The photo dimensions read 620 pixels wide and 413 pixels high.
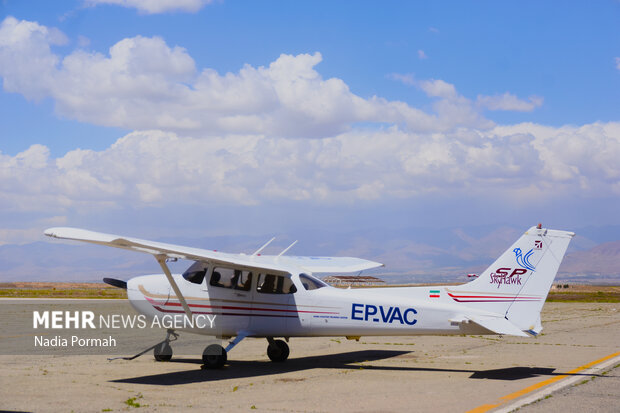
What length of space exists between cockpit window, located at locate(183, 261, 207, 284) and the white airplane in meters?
0.02

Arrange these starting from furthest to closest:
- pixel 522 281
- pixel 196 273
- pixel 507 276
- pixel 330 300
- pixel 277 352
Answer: pixel 277 352
pixel 196 273
pixel 330 300
pixel 507 276
pixel 522 281

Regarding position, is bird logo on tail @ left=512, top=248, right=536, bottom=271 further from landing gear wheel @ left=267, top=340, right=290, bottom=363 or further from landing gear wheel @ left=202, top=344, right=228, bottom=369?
landing gear wheel @ left=202, top=344, right=228, bottom=369

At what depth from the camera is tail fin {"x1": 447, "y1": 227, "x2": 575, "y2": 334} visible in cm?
1225

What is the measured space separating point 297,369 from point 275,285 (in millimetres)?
1686

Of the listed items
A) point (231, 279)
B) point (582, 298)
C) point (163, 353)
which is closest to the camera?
point (231, 279)

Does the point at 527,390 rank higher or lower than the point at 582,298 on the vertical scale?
higher

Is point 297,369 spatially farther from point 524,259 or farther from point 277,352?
point 524,259

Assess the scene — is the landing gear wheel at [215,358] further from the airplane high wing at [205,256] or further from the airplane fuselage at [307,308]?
the airplane high wing at [205,256]

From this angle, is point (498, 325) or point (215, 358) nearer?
point (498, 325)

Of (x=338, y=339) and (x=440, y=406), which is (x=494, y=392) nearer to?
(x=440, y=406)

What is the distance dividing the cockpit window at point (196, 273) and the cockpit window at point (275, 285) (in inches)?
45.3

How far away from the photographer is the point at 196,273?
13461 mm

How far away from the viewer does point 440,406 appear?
9117 mm

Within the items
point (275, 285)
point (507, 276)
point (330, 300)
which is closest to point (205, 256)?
point (275, 285)
